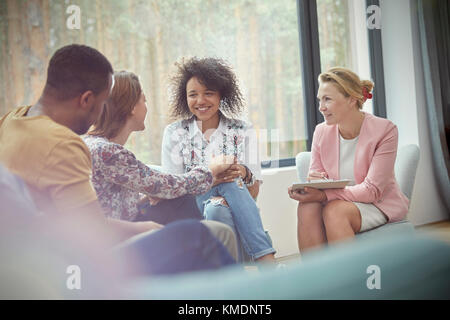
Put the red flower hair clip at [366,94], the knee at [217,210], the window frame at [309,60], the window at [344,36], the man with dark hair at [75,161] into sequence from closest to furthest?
1. the man with dark hair at [75,161]
2. the knee at [217,210]
3. the red flower hair clip at [366,94]
4. the window at [344,36]
5. the window frame at [309,60]

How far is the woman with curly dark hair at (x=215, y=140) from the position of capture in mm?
1363

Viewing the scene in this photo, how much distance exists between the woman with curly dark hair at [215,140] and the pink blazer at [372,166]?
0.29 m

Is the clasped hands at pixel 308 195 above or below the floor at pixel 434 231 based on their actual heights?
above

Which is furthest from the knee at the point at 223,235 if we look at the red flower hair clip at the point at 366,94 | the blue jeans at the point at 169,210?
the red flower hair clip at the point at 366,94

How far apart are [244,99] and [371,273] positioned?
71 cm

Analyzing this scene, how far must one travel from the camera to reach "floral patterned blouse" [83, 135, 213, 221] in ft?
3.55

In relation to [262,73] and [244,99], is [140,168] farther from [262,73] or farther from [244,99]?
[262,73]

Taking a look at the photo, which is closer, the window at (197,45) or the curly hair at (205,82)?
the window at (197,45)

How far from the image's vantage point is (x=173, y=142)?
141cm

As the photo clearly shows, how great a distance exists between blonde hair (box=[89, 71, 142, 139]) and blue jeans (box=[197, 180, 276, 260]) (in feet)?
1.09

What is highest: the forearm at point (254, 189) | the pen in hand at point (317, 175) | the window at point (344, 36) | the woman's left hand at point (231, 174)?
the window at point (344, 36)

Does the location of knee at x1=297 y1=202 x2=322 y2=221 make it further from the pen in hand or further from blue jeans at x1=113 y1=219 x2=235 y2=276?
blue jeans at x1=113 y1=219 x2=235 y2=276

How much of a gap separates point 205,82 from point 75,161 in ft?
1.92

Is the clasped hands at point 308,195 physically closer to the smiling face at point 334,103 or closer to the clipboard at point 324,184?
the clipboard at point 324,184
